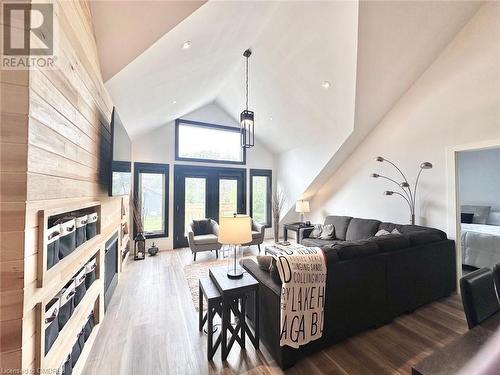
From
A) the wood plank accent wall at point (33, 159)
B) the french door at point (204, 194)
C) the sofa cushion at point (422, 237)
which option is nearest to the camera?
the wood plank accent wall at point (33, 159)

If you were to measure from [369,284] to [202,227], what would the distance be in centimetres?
386

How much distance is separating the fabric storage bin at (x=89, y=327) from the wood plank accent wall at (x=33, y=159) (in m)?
1.11

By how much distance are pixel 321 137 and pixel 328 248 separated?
11.3ft

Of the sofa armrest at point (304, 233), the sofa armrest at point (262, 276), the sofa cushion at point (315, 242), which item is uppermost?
the sofa armrest at point (262, 276)

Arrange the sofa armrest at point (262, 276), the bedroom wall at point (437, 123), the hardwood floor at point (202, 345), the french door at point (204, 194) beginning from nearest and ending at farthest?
the hardwood floor at point (202, 345) < the sofa armrest at point (262, 276) < the bedroom wall at point (437, 123) < the french door at point (204, 194)

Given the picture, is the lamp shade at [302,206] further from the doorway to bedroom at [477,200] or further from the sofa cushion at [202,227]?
the doorway to bedroom at [477,200]

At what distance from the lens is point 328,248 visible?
2074 millimetres

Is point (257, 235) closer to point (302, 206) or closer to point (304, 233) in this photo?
point (304, 233)

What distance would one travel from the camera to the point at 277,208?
6.34 m

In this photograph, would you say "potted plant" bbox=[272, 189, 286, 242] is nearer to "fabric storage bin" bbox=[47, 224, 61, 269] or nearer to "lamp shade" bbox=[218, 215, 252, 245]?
"lamp shade" bbox=[218, 215, 252, 245]

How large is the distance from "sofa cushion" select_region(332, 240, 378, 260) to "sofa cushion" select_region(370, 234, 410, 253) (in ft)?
0.42

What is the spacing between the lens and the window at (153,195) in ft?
16.4

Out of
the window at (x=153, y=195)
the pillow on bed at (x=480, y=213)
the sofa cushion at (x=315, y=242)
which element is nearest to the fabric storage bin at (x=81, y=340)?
the window at (x=153, y=195)

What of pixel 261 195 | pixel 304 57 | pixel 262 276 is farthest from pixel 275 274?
pixel 261 195
